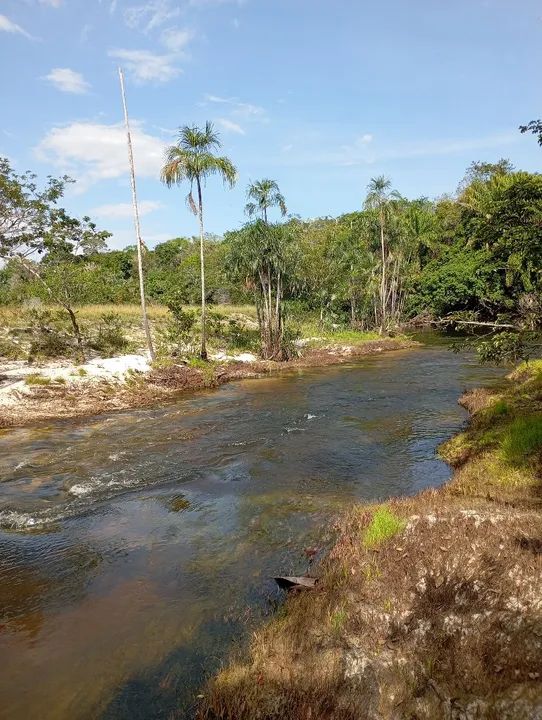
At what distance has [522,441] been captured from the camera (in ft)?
31.3

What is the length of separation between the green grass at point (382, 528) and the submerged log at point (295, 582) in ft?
2.98

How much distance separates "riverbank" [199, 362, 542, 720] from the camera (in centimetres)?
410

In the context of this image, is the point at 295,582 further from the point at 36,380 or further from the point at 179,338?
the point at 179,338

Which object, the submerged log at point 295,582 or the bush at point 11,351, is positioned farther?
the bush at point 11,351

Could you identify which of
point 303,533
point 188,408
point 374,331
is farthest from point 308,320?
point 303,533

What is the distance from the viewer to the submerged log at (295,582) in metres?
6.16

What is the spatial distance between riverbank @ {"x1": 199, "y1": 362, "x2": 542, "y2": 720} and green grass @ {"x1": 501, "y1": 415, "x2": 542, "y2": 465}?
1.90 meters

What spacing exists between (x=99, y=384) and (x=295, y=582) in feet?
52.7

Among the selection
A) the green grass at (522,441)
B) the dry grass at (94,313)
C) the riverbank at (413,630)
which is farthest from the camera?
the dry grass at (94,313)

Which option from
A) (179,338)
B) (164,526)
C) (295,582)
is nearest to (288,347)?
(179,338)

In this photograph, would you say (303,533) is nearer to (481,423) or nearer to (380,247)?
(481,423)

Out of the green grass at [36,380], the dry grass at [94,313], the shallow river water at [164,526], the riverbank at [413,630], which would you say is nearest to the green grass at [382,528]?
the riverbank at [413,630]

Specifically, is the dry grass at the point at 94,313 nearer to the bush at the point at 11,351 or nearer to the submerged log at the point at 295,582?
the bush at the point at 11,351

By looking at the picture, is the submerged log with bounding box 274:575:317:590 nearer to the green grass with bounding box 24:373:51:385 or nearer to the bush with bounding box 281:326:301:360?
the green grass with bounding box 24:373:51:385
